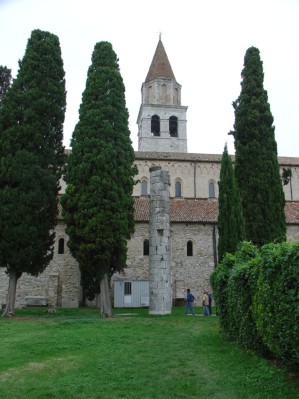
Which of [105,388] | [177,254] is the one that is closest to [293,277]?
[105,388]

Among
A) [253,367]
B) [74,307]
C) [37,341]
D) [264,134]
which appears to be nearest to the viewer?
[253,367]

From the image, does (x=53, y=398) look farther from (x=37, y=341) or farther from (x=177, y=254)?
(x=177, y=254)

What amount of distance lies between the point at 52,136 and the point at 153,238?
7.63 m

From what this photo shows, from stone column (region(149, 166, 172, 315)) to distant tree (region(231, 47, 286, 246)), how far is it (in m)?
4.58

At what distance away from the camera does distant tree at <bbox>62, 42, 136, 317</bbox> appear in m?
19.8

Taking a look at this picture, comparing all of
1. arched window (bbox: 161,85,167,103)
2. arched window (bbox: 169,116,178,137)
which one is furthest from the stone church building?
arched window (bbox: 161,85,167,103)

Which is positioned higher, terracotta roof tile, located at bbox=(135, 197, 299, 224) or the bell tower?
the bell tower

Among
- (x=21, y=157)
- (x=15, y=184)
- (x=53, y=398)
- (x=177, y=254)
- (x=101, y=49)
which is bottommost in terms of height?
(x=53, y=398)

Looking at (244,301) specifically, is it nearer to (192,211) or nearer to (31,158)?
(31,158)

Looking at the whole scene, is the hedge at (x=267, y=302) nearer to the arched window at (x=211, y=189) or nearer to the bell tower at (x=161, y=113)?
the arched window at (x=211, y=189)

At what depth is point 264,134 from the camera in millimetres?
24375

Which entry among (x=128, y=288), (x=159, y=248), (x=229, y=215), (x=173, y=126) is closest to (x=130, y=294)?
(x=128, y=288)

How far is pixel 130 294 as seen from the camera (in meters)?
27.7

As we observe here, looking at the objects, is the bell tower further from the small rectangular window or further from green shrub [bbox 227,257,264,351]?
green shrub [bbox 227,257,264,351]
